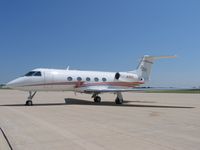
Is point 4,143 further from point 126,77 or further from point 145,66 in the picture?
point 145,66

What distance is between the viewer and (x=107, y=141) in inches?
234

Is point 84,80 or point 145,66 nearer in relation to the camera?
point 84,80

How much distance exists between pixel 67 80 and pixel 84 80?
1616mm

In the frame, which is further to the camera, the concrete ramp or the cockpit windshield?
the cockpit windshield

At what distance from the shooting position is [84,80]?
19.8 metres

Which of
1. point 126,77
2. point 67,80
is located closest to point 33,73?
point 67,80

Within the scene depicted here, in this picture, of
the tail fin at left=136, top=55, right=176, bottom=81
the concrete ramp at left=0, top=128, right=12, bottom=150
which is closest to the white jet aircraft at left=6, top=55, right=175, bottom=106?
the tail fin at left=136, top=55, right=176, bottom=81

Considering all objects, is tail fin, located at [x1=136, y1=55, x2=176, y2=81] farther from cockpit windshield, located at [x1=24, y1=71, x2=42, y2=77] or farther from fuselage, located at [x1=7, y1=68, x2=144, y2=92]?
cockpit windshield, located at [x1=24, y1=71, x2=42, y2=77]

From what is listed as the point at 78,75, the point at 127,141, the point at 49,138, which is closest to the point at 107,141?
the point at 127,141

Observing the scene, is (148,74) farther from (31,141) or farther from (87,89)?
(31,141)

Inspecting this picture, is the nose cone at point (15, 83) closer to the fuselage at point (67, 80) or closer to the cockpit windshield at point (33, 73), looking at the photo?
the fuselage at point (67, 80)

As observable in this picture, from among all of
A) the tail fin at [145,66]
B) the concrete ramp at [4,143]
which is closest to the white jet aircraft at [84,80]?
the tail fin at [145,66]

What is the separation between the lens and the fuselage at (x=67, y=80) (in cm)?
1684

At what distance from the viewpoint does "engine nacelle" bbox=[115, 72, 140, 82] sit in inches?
877
